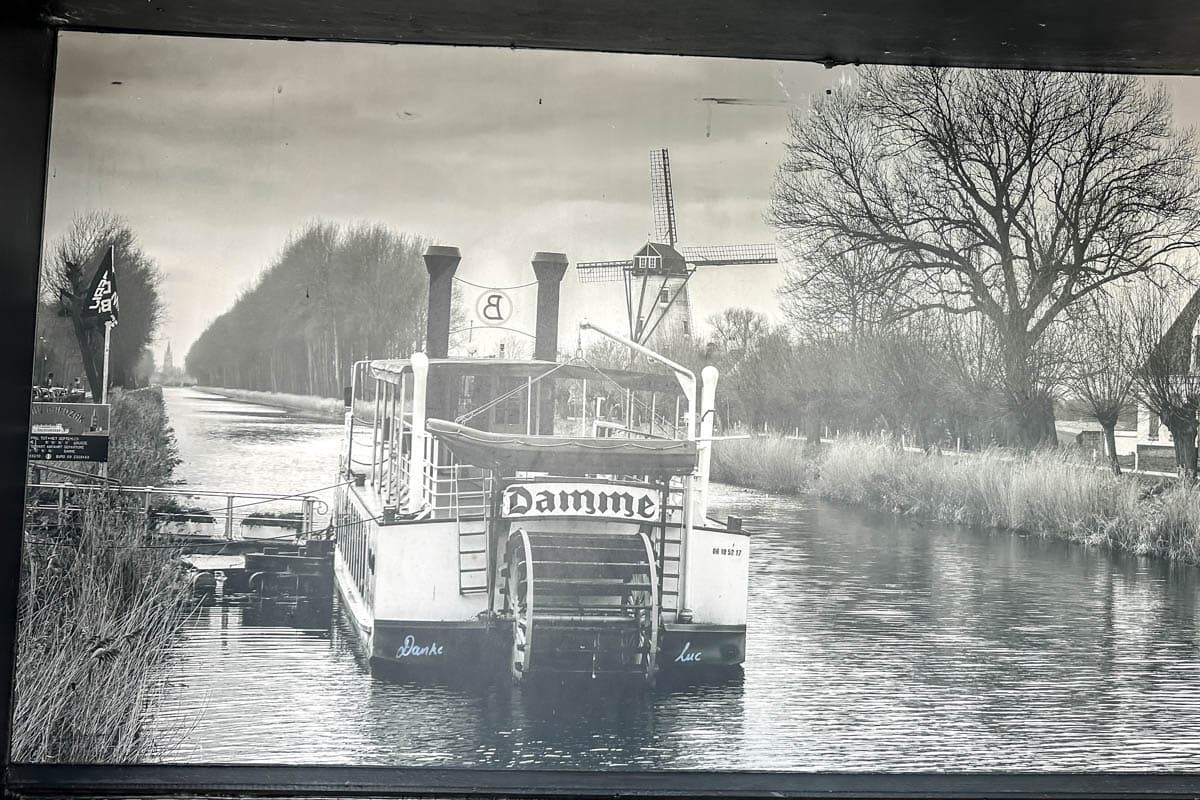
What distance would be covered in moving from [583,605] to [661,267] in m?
1.06

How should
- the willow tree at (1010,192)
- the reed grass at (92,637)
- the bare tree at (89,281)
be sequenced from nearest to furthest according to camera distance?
the reed grass at (92,637) → the bare tree at (89,281) → the willow tree at (1010,192)

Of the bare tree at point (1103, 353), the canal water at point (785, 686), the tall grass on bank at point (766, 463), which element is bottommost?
the canal water at point (785, 686)

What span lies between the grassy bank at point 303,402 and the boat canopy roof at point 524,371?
0.54 feet

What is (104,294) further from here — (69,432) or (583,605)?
(583,605)

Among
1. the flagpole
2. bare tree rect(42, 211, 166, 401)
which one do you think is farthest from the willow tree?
the flagpole

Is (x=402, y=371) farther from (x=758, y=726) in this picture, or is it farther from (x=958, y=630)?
(x=958, y=630)

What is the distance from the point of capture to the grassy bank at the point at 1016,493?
3.42 metres

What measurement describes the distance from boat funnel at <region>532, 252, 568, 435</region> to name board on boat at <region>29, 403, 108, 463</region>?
1.33 meters

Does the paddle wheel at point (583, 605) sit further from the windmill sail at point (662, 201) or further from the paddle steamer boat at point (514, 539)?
the windmill sail at point (662, 201)

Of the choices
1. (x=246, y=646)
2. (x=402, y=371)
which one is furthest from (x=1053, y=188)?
(x=246, y=646)

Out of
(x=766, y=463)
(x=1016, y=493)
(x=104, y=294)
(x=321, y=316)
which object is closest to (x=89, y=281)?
(x=104, y=294)

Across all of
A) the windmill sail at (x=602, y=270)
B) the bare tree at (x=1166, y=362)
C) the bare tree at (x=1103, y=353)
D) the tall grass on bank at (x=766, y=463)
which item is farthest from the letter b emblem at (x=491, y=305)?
the bare tree at (x=1166, y=362)

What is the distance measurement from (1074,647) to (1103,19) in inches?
73.3

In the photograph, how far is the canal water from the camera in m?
3.06
